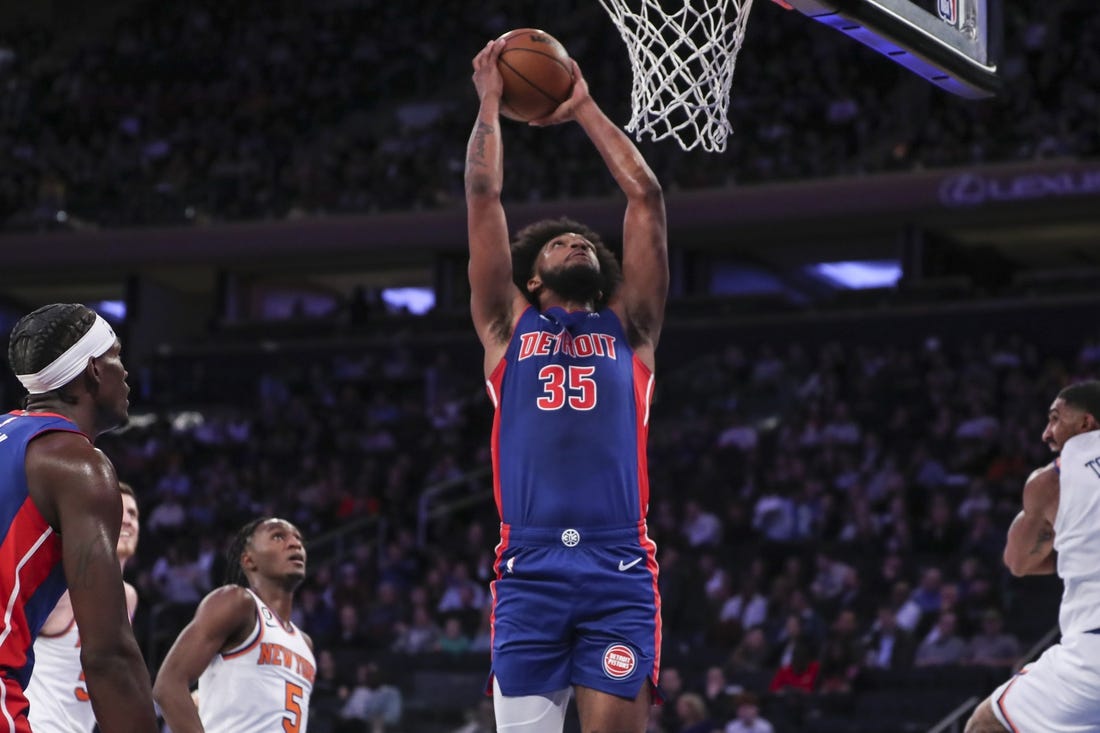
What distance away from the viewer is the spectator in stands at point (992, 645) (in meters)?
11.6

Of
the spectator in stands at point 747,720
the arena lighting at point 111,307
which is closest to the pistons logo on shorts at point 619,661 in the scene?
the spectator in stands at point 747,720

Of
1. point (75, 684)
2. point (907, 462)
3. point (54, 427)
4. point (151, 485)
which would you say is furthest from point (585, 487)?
point (151, 485)

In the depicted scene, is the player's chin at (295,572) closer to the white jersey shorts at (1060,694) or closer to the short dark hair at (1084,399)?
the white jersey shorts at (1060,694)

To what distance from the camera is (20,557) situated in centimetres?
315

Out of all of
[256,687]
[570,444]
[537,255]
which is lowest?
[256,687]

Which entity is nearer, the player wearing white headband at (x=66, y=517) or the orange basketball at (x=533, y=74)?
the player wearing white headband at (x=66, y=517)

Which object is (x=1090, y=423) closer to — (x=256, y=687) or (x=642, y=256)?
(x=642, y=256)

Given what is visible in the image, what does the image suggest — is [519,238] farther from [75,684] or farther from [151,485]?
[151,485]

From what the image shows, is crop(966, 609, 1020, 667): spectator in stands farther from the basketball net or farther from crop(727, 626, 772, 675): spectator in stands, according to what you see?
the basketball net

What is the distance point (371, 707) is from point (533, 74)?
8.97m

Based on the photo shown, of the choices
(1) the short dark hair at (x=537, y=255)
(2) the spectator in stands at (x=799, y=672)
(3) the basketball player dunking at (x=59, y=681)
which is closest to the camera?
(1) the short dark hair at (x=537, y=255)

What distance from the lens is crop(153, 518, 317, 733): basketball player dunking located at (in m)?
5.44

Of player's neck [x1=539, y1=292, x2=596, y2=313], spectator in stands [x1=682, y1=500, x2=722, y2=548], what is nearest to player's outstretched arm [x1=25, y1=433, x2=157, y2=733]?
player's neck [x1=539, y1=292, x2=596, y2=313]

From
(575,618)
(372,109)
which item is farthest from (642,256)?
(372,109)
